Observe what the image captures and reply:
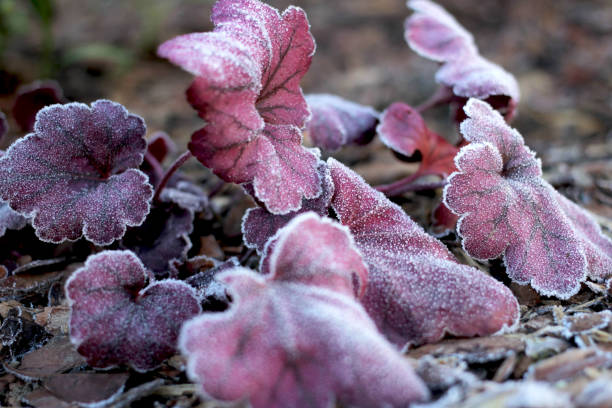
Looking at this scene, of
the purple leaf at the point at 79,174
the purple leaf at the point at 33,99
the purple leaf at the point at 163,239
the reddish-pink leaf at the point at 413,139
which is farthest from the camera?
the purple leaf at the point at 33,99

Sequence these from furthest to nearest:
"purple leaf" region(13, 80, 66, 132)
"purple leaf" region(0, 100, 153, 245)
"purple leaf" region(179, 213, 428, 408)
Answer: "purple leaf" region(13, 80, 66, 132) < "purple leaf" region(0, 100, 153, 245) < "purple leaf" region(179, 213, 428, 408)

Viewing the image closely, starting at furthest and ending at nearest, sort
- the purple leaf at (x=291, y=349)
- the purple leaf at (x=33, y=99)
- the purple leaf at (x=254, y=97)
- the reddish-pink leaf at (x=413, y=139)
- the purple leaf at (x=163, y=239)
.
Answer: the purple leaf at (x=33, y=99) → the reddish-pink leaf at (x=413, y=139) → the purple leaf at (x=163, y=239) → the purple leaf at (x=254, y=97) → the purple leaf at (x=291, y=349)

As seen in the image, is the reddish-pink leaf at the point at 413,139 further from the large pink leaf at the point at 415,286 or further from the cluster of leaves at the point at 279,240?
the large pink leaf at the point at 415,286

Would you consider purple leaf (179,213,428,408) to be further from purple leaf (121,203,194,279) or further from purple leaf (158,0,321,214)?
purple leaf (121,203,194,279)

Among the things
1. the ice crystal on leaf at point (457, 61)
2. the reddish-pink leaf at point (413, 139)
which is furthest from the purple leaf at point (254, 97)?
the ice crystal on leaf at point (457, 61)

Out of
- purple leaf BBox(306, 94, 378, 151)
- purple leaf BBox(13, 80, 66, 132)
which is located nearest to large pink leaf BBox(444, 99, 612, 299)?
purple leaf BBox(306, 94, 378, 151)

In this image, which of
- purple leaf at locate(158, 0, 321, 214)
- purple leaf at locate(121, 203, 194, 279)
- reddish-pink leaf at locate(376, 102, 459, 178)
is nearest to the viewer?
purple leaf at locate(158, 0, 321, 214)

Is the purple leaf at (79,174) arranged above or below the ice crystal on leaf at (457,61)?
below
